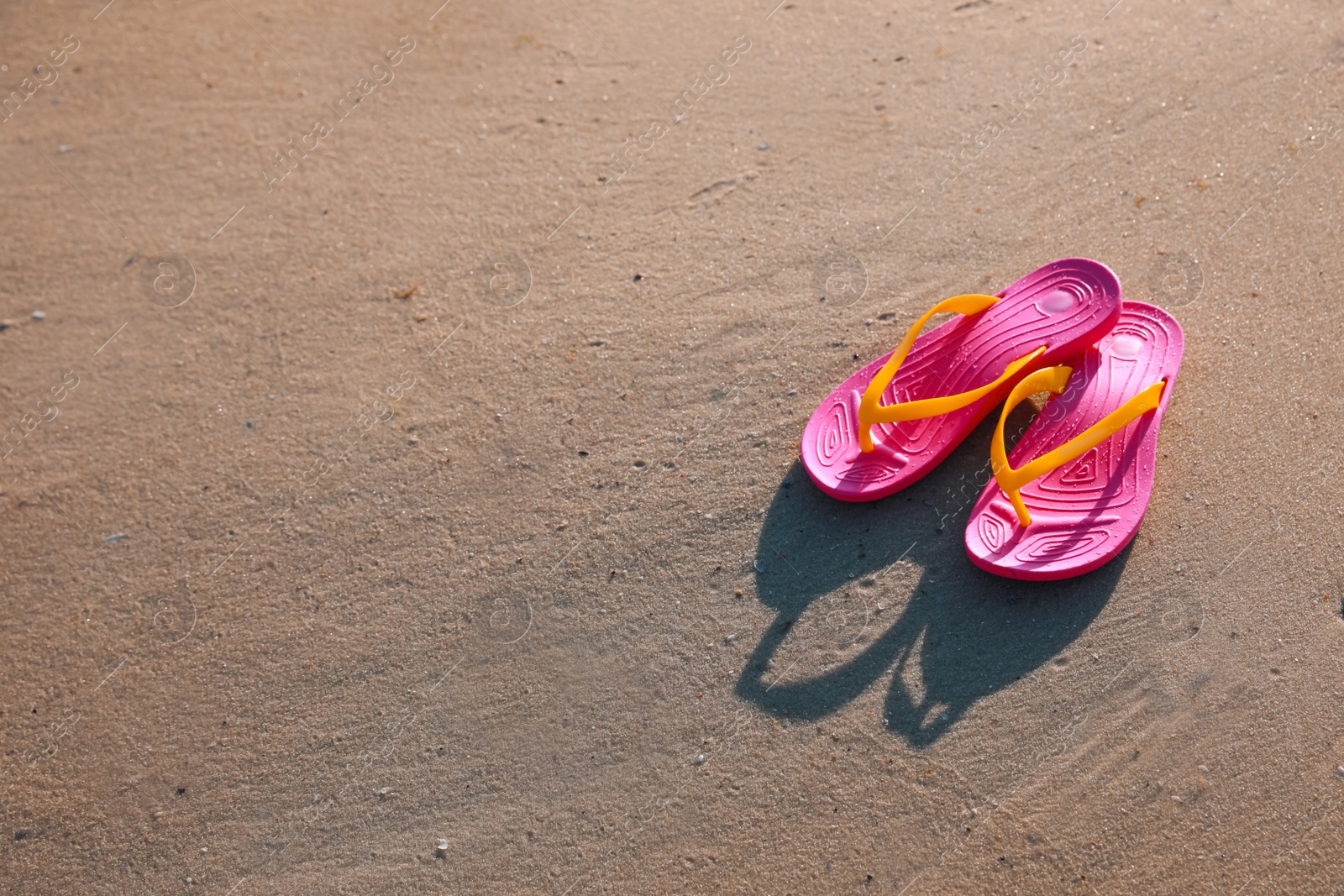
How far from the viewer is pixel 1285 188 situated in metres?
3.53

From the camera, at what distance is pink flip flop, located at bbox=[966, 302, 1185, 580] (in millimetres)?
2713

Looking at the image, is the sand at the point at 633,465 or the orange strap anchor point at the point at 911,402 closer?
the sand at the point at 633,465

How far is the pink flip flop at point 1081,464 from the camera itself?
2.71 meters

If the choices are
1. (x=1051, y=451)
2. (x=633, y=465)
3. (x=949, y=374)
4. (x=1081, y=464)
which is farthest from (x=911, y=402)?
(x=633, y=465)

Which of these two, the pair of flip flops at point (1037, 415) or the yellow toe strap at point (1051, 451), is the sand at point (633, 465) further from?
the yellow toe strap at point (1051, 451)

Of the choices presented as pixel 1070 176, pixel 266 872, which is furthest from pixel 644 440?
pixel 1070 176

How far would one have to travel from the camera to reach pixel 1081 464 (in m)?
2.88

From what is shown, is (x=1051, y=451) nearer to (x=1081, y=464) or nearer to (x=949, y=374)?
(x=1081, y=464)

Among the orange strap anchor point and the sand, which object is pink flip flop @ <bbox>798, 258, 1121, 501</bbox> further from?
the sand

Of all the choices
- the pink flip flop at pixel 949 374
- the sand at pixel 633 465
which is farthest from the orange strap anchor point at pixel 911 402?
the sand at pixel 633 465

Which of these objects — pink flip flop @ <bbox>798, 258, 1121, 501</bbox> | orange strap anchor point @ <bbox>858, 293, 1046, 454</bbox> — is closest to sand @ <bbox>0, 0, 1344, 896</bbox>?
pink flip flop @ <bbox>798, 258, 1121, 501</bbox>

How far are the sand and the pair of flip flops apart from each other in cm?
12

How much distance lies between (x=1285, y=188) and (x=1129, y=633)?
6.43ft

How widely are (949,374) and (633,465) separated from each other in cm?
108
